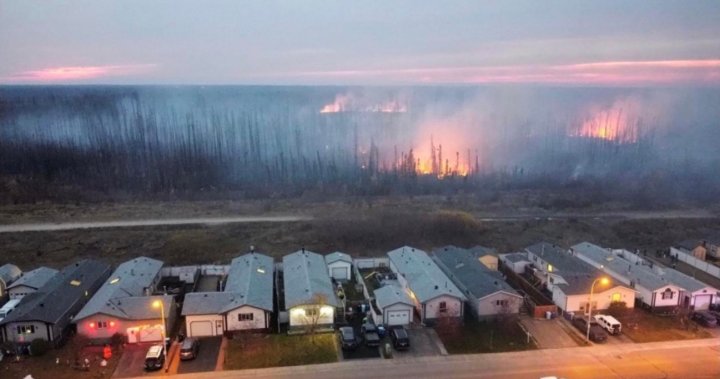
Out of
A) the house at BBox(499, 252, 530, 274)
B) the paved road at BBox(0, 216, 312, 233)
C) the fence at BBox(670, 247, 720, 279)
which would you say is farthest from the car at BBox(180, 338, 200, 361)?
the fence at BBox(670, 247, 720, 279)

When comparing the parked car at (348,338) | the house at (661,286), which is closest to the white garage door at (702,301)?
the house at (661,286)

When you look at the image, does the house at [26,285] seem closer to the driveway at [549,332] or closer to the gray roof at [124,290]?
the gray roof at [124,290]

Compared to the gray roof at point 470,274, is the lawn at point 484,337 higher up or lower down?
lower down

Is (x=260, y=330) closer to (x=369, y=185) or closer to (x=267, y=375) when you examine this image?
(x=267, y=375)

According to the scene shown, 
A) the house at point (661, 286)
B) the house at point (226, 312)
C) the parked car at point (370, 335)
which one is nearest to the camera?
the parked car at point (370, 335)

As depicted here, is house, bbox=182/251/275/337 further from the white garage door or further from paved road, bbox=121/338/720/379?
the white garage door

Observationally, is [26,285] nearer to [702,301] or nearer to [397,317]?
[397,317]

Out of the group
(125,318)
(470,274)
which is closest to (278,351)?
(125,318)
